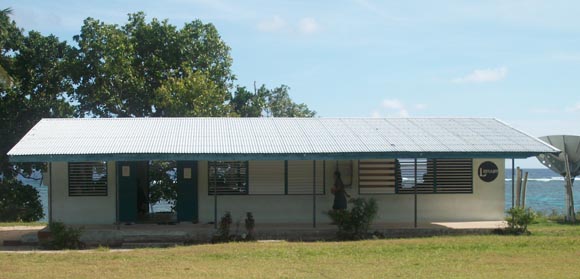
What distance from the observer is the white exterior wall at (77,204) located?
17.2 meters

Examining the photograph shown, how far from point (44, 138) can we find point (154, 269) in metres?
6.83

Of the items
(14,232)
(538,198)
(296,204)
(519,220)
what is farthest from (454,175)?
(538,198)

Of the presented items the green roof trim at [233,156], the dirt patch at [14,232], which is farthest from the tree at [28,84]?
the green roof trim at [233,156]

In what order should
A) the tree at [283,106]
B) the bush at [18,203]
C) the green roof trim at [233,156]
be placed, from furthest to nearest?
the tree at [283,106] < the bush at [18,203] < the green roof trim at [233,156]

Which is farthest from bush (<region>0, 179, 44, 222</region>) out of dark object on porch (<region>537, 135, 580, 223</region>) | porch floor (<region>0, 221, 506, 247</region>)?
dark object on porch (<region>537, 135, 580, 223</region>)

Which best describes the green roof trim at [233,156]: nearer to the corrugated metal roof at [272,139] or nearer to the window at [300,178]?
the corrugated metal roof at [272,139]

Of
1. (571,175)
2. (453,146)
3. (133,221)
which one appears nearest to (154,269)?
(133,221)

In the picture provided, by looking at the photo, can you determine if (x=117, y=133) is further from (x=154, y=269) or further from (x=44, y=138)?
(x=154, y=269)

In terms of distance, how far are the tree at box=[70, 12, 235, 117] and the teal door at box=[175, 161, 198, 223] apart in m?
6.41

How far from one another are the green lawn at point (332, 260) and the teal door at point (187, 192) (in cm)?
329

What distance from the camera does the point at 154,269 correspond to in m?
11.4

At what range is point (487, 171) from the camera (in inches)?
707

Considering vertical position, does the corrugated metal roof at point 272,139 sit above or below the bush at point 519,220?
above

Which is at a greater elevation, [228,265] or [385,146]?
[385,146]
